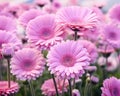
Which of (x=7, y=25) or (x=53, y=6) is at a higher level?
(x=53, y=6)

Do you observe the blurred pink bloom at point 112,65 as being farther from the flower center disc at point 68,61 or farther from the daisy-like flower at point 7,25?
the flower center disc at point 68,61

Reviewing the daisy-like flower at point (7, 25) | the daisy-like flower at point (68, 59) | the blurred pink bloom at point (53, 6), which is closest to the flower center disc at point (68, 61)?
the daisy-like flower at point (68, 59)

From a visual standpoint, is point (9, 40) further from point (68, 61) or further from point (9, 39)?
point (68, 61)

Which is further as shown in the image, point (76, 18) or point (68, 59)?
point (76, 18)

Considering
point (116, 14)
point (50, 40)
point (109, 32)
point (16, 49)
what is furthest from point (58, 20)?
point (116, 14)

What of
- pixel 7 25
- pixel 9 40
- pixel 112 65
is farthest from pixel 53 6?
pixel 9 40

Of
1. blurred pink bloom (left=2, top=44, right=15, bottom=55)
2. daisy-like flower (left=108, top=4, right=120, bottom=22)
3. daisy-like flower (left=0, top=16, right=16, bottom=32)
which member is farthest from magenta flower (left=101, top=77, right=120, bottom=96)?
daisy-like flower (left=108, top=4, right=120, bottom=22)
